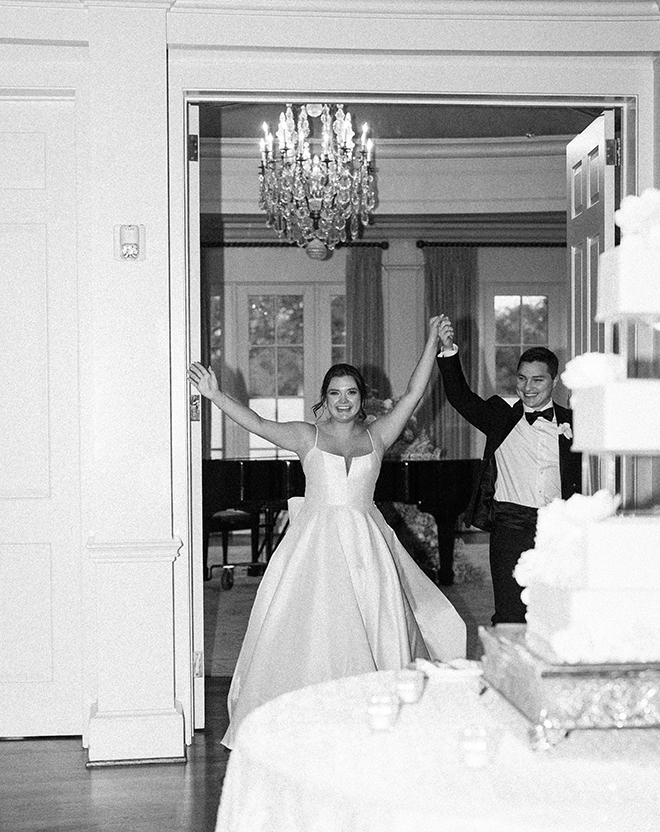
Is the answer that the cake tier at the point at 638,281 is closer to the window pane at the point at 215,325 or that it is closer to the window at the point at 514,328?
the window pane at the point at 215,325

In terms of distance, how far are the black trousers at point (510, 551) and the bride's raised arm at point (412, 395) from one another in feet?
1.93

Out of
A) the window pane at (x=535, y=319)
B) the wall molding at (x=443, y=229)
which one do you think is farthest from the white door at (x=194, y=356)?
the window pane at (x=535, y=319)

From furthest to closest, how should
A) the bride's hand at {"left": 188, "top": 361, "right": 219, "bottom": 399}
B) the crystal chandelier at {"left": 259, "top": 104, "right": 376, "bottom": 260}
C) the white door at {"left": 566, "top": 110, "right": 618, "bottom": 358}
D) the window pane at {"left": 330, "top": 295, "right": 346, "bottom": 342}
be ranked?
the window pane at {"left": 330, "top": 295, "right": 346, "bottom": 342} < the crystal chandelier at {"left": 259, "top": 104, "right": 376, "bottom": 260} < the white door at {"left": 566, "top": 110, "right": 618, "bottom": 358} < the bride's hand at {"left": 188, "top": 361, "right": 219, "bottom": 399}

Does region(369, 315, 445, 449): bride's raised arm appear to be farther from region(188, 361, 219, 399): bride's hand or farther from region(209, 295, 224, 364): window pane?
region(209, 295, 224, 364): window pane

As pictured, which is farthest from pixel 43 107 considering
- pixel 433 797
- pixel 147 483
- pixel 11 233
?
pixel 433 797

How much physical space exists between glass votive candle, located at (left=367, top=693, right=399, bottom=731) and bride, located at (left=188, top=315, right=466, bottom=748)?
95.5 inches

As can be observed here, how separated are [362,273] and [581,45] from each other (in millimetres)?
7062

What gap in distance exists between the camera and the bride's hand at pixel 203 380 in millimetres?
4434

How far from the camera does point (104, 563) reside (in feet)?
14.3

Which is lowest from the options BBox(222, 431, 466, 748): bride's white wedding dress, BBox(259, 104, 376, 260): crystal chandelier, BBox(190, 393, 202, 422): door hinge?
BBox(222, 431, 466, 748): bride's white wedding dress

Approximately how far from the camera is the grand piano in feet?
27.4

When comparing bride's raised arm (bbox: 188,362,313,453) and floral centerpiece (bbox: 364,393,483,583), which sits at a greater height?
bride's raised arm (bbox: 188,362,313,453)

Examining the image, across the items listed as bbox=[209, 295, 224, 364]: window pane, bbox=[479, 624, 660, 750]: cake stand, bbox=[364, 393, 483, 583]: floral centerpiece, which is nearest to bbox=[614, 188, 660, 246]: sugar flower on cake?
bbox=[479, 624, 660, 750]: cake stand

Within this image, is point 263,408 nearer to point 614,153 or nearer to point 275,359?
point 275,359
